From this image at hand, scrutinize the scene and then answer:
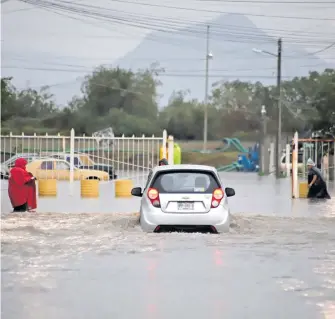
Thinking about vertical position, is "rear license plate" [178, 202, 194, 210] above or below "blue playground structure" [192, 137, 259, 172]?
above

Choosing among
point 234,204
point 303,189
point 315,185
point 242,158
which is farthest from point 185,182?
point 242,158

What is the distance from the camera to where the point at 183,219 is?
50.6ft

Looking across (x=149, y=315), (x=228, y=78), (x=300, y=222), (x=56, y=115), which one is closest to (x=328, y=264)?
(x=149, y=315)

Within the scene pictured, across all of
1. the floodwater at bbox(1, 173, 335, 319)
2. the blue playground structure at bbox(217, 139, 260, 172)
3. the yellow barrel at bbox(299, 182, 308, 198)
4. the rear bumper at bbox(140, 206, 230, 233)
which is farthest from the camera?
the blue playground structure at bbox(217, 139, 260, 172)

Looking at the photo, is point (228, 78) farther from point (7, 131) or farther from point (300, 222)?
point (300, 222)

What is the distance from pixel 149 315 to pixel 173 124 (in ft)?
192

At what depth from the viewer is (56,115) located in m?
62.4

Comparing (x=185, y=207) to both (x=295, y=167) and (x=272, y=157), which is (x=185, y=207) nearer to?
(x=295, y=167)

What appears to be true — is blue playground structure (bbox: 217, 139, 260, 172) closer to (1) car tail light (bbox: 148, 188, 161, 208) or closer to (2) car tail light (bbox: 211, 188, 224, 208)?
(2) car tail light (bbox: 211, 188, 224, 208)

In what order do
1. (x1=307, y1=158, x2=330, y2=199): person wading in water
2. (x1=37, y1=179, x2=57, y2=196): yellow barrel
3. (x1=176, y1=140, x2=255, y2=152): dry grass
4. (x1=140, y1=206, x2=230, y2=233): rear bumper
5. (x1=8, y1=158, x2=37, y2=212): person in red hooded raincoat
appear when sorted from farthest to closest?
(x1=176, y1=140, x2=255, y2=152): dry grass → (x1=37, y1=179, x2=57, y2=196): yellow barrel → (x1=307, y1=158, x2=330, y2=199): person wading in water → (x1=8, y1=158, x2=37, y2=212): person in red hooded raincoat → (x1=140, y1=206, x2=230, y2=233): rear bumper

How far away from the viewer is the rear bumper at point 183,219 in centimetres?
1541

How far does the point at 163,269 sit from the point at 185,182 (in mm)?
3561

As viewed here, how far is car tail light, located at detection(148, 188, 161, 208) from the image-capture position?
50.8 ft

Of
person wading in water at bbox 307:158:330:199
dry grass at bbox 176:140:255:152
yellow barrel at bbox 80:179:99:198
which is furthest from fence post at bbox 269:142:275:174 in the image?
person wading in water at bbox 307:158:330:199
